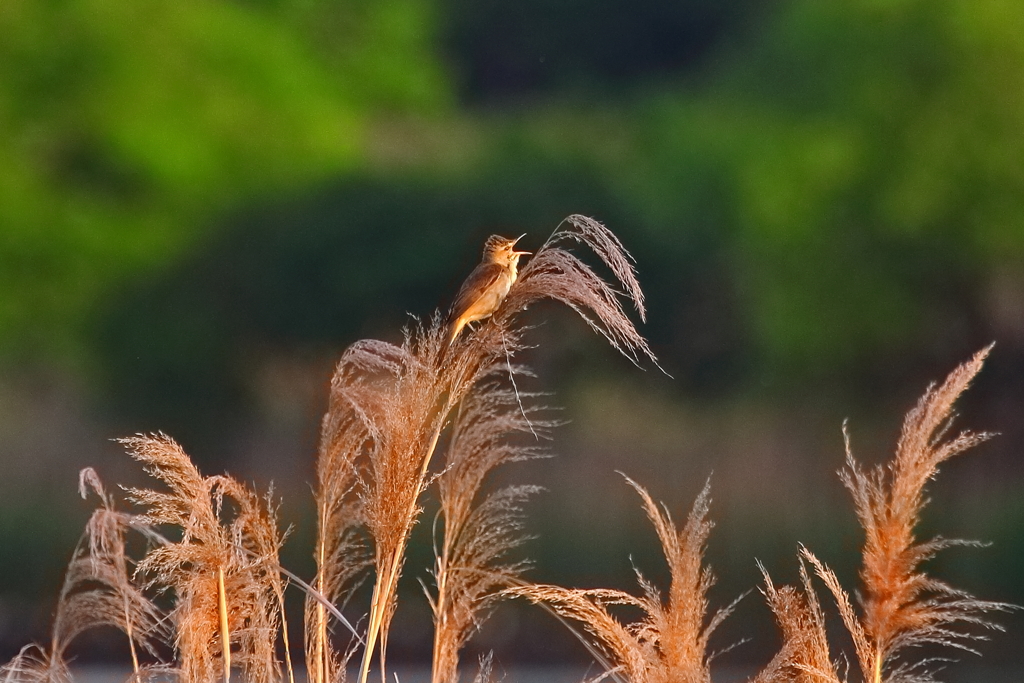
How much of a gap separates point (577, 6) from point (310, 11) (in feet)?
13.8

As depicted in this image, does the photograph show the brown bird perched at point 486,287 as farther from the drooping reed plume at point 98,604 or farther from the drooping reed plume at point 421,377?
the drooping reed plume at point 98,604

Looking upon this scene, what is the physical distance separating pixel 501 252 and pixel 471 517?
1.78ft

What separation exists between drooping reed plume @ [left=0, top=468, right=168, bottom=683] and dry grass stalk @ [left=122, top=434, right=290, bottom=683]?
0.07 m

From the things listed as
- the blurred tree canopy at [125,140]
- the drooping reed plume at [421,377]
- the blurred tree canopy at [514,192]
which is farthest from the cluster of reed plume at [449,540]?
the blurred tree canopy at [125,140]

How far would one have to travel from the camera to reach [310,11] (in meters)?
19.7

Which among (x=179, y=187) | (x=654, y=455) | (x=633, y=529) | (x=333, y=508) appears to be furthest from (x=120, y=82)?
(x=333, y=508)

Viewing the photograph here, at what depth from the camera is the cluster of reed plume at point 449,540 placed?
2.44 metres

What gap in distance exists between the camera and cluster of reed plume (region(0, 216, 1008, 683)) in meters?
2.44

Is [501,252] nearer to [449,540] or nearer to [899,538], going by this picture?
[449,540]

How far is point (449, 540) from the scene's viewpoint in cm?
270

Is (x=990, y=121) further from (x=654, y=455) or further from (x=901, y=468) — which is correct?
(x=901, y=468)

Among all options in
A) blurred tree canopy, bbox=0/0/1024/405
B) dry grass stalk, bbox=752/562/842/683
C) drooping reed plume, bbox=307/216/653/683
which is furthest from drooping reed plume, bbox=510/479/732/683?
blurred tree canopy, bbox=0/0/1024/405

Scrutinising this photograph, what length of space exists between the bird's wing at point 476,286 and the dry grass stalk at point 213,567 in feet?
1.76

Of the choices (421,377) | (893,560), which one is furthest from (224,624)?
(893,560)
